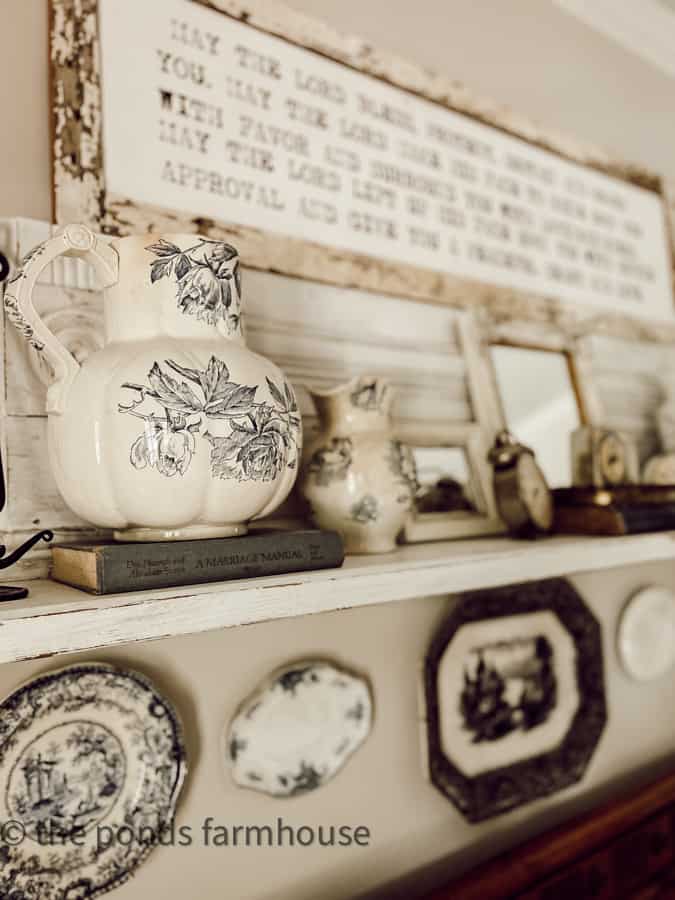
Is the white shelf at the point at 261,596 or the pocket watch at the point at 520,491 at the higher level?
the pocket watch at the point at 520,491

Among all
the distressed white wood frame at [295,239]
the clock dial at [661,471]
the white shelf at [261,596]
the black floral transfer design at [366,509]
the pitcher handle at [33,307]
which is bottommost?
the white shelf at [261,596]

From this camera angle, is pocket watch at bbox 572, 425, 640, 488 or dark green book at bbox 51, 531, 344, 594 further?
pocket watch at bbox 572, 425, 640, 488

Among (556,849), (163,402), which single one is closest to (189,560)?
(163,402)

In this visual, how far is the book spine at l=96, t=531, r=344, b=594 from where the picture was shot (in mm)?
548

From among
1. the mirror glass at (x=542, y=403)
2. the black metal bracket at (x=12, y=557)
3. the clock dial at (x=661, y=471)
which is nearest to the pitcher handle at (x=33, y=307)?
the black metal bracket at (x=12, y=557)

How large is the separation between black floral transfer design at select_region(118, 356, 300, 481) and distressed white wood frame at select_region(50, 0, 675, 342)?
29cm

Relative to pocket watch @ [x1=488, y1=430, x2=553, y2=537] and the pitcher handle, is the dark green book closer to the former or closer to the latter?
Answer: the pitcher handle

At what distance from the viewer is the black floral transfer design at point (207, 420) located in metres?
0.56

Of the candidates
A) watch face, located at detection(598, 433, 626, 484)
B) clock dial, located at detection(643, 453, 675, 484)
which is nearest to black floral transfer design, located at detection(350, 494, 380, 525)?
watch face, located at detection(598, 433, 626, 484)

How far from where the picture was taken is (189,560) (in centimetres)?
58

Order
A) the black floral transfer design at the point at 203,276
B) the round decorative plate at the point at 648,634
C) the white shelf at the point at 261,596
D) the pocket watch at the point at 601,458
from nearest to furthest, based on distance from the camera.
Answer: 1. the white shelf at the point at 261,596
2. the black floral transfer design at the point at 203,276
3. the pocket watch at the point at 601,458
4. the round decorative plate at the point at 648,634

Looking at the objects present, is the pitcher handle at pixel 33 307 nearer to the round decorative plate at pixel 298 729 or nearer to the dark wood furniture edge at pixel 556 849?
the round decorative plate at pixel 298 729

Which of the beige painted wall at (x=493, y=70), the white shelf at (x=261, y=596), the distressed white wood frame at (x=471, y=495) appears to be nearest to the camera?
the white shelf at (x=261, y=596)

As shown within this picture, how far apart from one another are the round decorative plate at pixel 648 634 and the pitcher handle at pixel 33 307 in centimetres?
105
